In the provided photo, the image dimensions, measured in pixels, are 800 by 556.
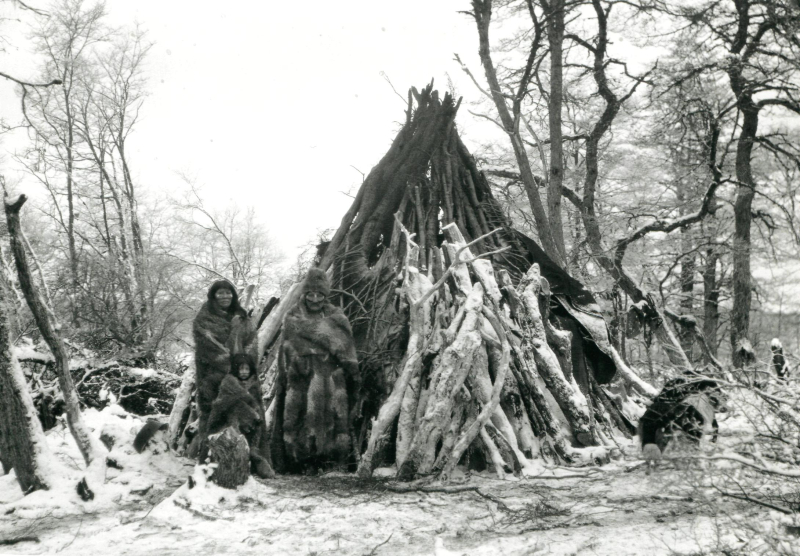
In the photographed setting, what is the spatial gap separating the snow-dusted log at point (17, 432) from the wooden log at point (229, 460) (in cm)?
147

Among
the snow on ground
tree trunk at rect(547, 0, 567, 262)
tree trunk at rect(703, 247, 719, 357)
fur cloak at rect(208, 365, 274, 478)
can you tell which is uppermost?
tree trunk at rect(547, 0, 567, 262)

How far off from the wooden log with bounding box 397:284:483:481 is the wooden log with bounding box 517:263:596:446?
1170mm

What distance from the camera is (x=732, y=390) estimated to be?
126 inches

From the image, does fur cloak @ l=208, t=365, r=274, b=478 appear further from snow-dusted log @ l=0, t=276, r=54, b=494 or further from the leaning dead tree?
snow-dusted log @ l=0, t=276, r=54, b=494

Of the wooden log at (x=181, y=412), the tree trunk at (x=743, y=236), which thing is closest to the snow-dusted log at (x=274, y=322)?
the wooden log at (x=181, y=412)

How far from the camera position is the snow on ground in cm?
371

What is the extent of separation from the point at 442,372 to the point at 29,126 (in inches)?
226

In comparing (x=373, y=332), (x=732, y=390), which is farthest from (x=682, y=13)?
(x=732, y=390)

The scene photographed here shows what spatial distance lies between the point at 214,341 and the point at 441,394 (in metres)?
2.40

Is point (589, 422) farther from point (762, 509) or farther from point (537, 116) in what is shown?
point (537, 116)

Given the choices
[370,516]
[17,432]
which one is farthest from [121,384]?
[370,516]

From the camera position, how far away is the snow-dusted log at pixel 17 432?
5230 mm

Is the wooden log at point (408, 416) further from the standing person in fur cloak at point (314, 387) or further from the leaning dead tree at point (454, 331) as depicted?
the standing person in fur cloak at point (314, 387)

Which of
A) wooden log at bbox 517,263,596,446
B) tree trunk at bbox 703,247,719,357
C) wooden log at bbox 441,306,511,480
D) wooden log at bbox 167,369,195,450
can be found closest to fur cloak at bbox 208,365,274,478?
wooden log at bbox 441,306,511,480
